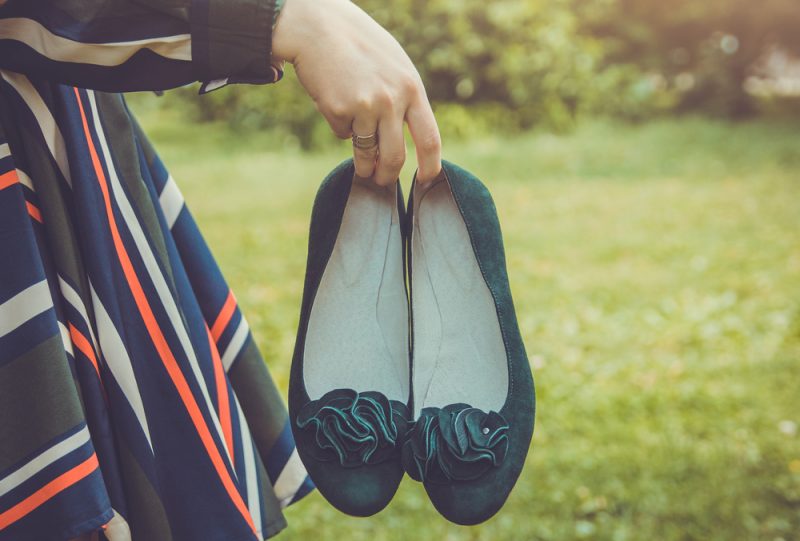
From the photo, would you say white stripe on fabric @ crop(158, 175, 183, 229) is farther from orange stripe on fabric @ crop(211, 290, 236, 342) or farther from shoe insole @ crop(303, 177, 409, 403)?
shoe insole @ crop(303, 177, 409, 403)

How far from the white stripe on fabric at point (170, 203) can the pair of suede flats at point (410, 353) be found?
8.4 inches

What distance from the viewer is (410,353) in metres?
0.98

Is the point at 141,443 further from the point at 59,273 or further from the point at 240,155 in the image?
the point at 240,155

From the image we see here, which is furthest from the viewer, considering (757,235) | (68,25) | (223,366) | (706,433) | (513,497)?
(757,235)

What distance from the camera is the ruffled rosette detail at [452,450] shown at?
840 millimetres

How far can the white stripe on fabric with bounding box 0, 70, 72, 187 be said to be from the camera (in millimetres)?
786

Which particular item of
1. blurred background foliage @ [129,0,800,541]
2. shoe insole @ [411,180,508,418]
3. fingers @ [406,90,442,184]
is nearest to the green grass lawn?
blurred background foliage @ [129,0,800,541]

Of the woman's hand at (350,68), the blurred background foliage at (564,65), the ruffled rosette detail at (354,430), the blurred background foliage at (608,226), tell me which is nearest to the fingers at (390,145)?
the woman's hand at (350,68)

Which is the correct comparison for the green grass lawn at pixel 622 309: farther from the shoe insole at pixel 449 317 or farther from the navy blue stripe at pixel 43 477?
the navy blue stripe at pixel 43 477

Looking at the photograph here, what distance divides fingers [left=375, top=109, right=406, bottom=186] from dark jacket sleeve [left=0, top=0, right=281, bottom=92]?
12 cm

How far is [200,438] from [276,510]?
250mm

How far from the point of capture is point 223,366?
1089 millimetres

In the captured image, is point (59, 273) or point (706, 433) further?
point (706, 433)

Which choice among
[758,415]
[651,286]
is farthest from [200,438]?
[651,286]
